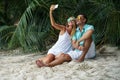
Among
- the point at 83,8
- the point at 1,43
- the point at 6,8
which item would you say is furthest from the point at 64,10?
the point at 6,8

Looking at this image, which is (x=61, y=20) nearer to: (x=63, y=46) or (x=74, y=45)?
(x=63, y=46)

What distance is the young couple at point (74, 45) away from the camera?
19.3 ft

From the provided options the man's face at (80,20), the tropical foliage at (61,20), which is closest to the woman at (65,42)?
the man's face at (80,20)

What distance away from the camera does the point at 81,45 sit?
5934 millimetres

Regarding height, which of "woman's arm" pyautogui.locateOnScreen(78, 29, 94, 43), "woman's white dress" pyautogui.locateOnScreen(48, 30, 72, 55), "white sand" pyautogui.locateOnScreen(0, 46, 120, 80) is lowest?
"white sand" pyautogui.locateOnScreen(0, 46, 120, 80)

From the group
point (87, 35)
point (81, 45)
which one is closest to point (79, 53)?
point (81, 45)

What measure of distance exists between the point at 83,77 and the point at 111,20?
213 cm

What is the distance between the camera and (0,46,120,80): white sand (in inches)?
202

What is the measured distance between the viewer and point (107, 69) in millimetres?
5391

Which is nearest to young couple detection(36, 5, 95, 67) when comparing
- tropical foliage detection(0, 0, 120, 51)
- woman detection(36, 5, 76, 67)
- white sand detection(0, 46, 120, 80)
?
woman detection(36, 5, 76, 67)

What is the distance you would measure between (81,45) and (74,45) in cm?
15

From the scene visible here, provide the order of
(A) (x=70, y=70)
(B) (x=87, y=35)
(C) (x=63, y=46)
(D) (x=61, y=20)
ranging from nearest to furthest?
(A) (x=70, y=70) < (B) (x=87, y=35) < (C) (x=63, y=46) < (D) (x=61, y=20)

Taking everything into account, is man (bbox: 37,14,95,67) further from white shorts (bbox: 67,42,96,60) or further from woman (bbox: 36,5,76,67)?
woman (bbox: 36,5,76,67)

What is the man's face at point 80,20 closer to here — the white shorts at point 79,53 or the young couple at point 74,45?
the young couple at point 74,45
